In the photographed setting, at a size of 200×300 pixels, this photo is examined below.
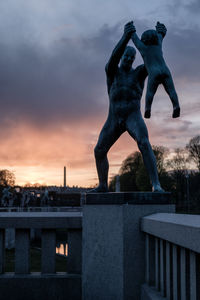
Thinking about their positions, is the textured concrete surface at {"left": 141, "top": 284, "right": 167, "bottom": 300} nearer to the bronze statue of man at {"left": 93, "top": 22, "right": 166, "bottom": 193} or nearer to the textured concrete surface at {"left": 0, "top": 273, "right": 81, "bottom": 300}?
the bronze statue of man at {"left": 93, "top": 22, "right": 166, "bottom": 193}

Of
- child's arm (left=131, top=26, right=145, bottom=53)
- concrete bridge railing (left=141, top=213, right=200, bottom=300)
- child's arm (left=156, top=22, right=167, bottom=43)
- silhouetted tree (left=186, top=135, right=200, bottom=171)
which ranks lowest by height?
concrete bridge railing (left=141, top=213, right=200, bottom=300)

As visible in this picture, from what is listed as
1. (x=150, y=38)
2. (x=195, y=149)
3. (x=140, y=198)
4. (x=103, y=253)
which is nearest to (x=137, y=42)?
(x=150, y=38)

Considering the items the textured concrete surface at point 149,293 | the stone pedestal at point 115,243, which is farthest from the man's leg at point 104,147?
the textured concrete surface at point 149,293

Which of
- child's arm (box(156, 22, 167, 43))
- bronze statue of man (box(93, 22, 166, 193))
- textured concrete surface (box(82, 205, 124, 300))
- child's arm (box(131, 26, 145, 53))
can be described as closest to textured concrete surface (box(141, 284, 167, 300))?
textured concrete surface (box(82, 205, 124, 300))

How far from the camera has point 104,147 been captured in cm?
522

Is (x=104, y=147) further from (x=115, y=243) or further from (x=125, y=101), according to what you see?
(x=115, y=243)

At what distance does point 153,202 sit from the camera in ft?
14.0

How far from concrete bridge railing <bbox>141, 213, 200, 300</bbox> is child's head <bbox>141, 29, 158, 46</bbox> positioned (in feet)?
6.96

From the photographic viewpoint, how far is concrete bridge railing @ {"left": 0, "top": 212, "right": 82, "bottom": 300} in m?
5.27

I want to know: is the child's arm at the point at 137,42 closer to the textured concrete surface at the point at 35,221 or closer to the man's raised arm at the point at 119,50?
the man's raised arm at the point at 119,50

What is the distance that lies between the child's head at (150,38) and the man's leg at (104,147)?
120 cm

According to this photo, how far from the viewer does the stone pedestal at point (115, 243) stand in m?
4.03

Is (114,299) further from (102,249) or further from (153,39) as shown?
(153,39)

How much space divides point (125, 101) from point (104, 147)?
0.73m
